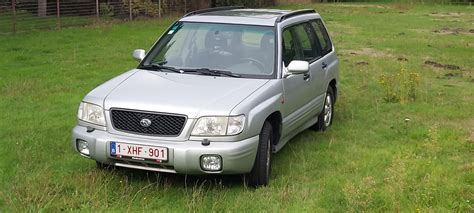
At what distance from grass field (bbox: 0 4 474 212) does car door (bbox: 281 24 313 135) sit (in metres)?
0.43

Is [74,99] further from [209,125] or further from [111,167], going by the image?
[209,125]

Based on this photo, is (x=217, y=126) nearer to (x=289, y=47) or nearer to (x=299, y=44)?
(x=289, y=47)

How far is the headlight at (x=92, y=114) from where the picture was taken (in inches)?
211

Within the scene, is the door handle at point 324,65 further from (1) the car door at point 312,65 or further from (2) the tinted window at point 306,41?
(2) the tinted window at point 306,41

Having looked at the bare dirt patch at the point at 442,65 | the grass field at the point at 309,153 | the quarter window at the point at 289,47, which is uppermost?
the quarter window at the point at 289,47

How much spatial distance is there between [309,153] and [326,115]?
1.36 m

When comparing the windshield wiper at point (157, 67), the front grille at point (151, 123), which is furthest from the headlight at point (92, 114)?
the windshield wiper at point (157, 67)

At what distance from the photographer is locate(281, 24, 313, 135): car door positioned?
630 cm

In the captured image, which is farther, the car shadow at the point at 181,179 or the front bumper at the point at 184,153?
the car shadow at the point at 181,179

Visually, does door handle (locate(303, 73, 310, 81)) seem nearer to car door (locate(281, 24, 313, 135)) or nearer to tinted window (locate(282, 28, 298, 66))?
car door (locate(281, 24, 313, 135))

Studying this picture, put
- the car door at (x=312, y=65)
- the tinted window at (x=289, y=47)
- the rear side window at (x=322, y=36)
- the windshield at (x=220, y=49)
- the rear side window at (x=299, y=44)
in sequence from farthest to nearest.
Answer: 1. the rear side window at (x=322, y=36)
2. the car door at (x=312, y=65)
3. the rear side window at (x=299, y=44)
4. the tinted window at (x=289, y=47)
5. the windshield at (x=220, y=49)

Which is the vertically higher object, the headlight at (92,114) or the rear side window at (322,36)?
the rear side window at (322,36)

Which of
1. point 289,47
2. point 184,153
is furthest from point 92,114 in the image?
point 289,47

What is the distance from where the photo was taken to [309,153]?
6855 millimetres
